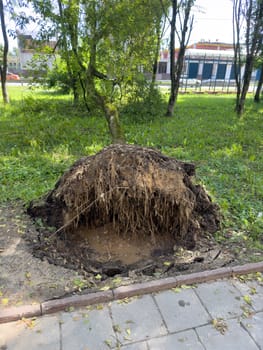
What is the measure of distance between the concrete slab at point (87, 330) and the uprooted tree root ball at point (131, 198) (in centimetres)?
89

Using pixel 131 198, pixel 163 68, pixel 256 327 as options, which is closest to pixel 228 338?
pixel 256 327

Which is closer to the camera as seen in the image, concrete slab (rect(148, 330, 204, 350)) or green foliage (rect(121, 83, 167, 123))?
concrete slab (rect(148, 330, 204, 350))

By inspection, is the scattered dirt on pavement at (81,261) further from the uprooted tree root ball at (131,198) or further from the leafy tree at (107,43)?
the leafy tree at (107,43)

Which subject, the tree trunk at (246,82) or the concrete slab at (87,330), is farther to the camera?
the tree trunk at (246,82)

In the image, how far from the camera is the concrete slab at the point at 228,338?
4.85 ft

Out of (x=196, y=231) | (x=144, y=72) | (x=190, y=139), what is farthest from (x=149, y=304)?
(x=144, y=72)

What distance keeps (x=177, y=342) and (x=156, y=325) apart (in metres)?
0.16

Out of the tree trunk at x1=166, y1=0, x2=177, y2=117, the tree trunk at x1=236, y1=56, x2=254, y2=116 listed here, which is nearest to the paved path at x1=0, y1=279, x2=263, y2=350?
the tree trunk at x1=166, y1=0, x2=177, y2=117

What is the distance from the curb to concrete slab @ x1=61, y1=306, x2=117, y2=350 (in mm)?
66

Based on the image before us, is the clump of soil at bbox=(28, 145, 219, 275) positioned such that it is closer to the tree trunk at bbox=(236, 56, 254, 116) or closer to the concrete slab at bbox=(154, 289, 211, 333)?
the concrete slab at bbox=(154, 289, 211, 333)

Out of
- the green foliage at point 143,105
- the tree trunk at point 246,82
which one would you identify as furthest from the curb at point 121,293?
the tree trunk at point 246,82

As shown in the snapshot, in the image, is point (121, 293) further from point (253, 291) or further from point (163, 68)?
point (163, 68)

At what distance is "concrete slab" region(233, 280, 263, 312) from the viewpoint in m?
1.78

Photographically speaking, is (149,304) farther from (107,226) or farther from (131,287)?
(107,226)
